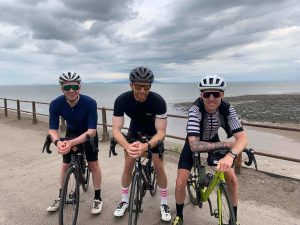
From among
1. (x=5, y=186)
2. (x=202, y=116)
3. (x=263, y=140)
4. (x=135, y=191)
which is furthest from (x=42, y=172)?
(x=263, y=140)

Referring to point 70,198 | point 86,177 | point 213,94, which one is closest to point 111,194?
point 86,177

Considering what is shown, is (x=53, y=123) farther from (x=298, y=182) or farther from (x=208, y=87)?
(x=298, y=182)

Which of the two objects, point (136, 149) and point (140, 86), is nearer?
point (136, 149)

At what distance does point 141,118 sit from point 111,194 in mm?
1926

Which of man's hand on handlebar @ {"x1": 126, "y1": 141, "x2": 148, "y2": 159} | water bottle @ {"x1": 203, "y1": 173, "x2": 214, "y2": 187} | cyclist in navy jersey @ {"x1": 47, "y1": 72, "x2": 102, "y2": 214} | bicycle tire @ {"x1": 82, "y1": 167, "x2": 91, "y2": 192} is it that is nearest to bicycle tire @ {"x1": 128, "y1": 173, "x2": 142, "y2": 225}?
man's hand on handlebar @ {"x1": 126, "y1": 141, "x2": 148, "y2": 159}

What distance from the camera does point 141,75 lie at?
12.6 feet

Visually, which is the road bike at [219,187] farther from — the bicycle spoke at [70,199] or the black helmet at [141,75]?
the bicycle spoke at [70,199]

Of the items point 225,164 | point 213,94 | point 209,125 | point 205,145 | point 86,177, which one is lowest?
point 86,177

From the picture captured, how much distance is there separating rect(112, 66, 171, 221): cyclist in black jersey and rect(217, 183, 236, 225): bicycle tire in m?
1.00

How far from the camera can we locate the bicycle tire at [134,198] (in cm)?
358

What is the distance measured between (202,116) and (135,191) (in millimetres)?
1281

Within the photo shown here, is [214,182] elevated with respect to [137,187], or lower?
elevated

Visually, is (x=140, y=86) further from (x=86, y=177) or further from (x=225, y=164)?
(x=86, y=177)

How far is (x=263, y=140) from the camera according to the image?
18359mm
